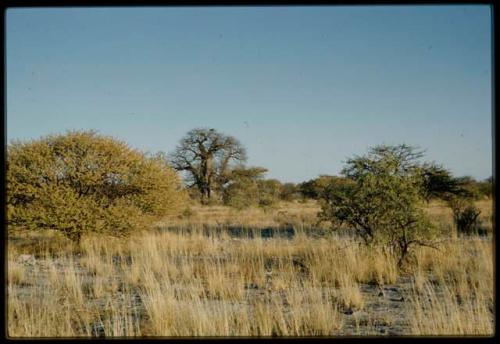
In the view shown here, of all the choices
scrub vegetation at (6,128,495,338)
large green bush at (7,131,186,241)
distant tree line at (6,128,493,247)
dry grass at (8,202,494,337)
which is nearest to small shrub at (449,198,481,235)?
scrub vegetation at (6,128,495,338)

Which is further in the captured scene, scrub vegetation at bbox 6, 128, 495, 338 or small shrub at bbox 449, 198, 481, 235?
small shrub at bbox 449, 198, 481, 235

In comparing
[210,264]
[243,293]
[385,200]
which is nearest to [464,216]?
[385,200]

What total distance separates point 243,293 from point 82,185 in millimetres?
5099

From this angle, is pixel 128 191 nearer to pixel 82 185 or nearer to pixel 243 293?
pixel 82 185

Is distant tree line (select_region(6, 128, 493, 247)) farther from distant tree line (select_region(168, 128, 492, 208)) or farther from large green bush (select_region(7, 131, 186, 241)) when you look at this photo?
distant tree line (select_region(168, 128, 492, 208))

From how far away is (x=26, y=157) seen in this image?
881 centimetres

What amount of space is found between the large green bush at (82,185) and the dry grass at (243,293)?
0.63m

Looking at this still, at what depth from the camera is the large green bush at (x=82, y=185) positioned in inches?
345

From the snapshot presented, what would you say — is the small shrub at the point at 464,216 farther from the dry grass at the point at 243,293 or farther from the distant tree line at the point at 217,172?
the distant tree line at the point at 217,172

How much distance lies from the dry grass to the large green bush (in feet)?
2.07

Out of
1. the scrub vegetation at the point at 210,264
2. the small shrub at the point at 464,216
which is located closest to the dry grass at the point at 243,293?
the scrub vegetation at the point at 210,264

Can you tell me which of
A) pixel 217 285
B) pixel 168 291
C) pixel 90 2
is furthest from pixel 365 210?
pixel 90 2

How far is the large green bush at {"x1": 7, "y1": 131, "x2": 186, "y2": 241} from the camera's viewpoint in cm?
877

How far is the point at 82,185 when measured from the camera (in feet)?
29.9
